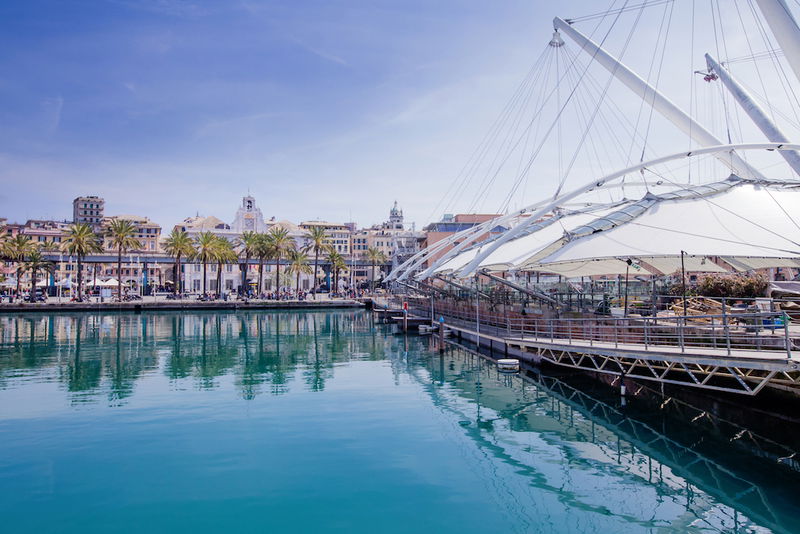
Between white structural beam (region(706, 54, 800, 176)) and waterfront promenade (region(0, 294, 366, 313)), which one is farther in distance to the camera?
waterfront promenade (region(0, 294, 366, 313))

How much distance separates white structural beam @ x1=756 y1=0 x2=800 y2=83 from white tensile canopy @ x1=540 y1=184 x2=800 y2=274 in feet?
23.2

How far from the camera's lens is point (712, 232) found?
2123 cm

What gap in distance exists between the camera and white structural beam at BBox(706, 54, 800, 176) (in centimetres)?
2427

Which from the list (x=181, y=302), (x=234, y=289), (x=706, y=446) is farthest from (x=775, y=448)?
(x=234, y=289)

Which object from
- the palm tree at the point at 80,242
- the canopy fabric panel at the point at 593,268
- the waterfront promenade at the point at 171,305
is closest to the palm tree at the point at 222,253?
the waterfront promenade at the point at 171,305

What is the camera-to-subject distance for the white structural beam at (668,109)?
91.7 ft

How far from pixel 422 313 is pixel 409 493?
1617 inches

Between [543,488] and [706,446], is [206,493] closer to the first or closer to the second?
[543,488]

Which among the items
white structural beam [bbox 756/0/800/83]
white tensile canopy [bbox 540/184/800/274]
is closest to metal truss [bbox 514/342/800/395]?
white tensile canopy [bbox 540/184/800/274]

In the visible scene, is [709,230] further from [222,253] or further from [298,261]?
[298,261]

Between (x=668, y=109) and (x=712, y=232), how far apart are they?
1066cm

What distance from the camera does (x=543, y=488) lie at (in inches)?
506

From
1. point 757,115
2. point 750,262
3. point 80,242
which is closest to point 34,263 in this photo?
point 80,242

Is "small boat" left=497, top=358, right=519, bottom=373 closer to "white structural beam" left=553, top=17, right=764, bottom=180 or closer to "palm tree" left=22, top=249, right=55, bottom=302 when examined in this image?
"white structural beam" left=553, top=17, right=764, bottom=180
